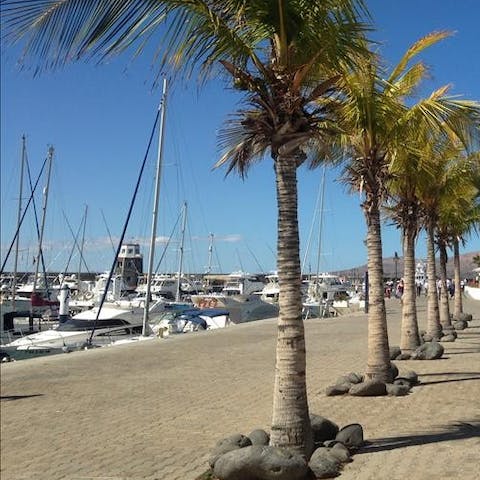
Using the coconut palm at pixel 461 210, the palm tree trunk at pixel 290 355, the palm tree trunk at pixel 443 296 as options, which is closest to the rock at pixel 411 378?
the palm tree trunk at pixel 290 355

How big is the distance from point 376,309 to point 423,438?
406 cm

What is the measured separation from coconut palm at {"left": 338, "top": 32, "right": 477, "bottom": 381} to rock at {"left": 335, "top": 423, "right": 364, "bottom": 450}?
159 inches

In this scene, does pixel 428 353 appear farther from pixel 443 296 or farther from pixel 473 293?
pixel 473 293

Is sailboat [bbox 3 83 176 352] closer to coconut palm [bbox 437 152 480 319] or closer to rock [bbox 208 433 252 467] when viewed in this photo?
Result: coconut palm [bbox 437 152 480 319]

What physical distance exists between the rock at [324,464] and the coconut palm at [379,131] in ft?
16.0

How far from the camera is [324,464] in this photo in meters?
6.39

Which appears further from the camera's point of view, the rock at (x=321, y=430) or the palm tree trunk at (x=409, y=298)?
the palm tree trunk at (x=409, y=298)

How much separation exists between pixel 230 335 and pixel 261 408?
15260mm

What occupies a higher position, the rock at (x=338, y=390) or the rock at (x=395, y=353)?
the rock at (x=395, y=353)

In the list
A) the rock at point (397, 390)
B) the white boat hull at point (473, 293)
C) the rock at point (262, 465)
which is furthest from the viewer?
the white boat hull at point (473, 293)

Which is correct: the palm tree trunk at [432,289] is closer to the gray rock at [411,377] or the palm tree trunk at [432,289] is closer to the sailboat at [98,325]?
the gray rock at [411,377]

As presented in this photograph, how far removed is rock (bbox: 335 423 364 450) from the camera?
718cm

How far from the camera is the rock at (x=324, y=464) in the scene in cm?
632

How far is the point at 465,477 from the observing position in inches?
233
